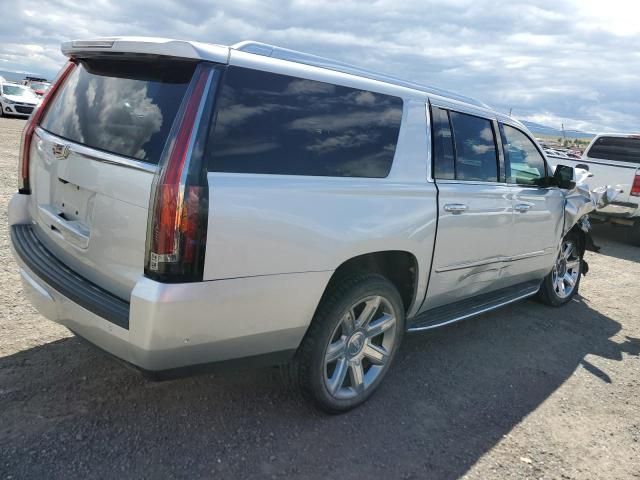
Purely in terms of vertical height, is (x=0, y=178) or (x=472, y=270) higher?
(x=472, y=270)

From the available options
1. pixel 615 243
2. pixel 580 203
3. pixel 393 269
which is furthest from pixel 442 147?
pixel 615 243

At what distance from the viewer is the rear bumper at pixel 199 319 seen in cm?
228

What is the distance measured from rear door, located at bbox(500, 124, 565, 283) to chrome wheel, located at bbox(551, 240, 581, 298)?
18.8 inches

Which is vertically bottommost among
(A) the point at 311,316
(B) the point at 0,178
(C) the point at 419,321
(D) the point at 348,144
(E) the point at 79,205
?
(B) the point at 0,178

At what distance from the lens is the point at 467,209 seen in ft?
12.1

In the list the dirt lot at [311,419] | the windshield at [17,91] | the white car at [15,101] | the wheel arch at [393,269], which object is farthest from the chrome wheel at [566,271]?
the windshield at [17,91]

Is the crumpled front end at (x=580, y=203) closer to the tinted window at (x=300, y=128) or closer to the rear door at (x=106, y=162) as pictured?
the tinted window at (x=300, y=128)

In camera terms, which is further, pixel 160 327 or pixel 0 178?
pixel 0 178

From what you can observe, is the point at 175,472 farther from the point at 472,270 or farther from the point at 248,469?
the point at 472,270

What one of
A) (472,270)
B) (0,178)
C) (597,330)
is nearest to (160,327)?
(472,270)

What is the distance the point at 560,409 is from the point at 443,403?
796 mm

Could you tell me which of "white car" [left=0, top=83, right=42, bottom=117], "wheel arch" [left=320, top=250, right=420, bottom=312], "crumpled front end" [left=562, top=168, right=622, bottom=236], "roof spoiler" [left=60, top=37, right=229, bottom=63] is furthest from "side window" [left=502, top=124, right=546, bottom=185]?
"white car" [left=0, top=83, right=42, bottom=117]

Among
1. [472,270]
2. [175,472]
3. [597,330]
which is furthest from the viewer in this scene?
[597,330]

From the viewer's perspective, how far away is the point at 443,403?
347cm
